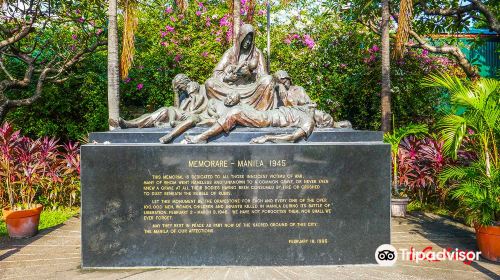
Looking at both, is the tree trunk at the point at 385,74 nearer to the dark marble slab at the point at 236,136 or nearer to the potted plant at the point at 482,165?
the potted plant at the point at 482,165

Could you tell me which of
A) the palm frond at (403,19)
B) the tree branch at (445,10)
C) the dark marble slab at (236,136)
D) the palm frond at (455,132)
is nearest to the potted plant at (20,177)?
the dark marble slab at (236,136)

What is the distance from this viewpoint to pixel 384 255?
446 cm

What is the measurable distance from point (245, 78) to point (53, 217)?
14.4 feet

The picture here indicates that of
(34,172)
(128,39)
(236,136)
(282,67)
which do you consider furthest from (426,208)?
(34,172)

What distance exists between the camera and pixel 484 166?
5016 millimetres

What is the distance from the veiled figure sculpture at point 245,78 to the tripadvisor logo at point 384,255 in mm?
2047

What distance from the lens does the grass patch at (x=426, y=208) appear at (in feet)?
24.2

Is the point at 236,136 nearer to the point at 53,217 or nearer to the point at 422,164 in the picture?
the point at 53,217

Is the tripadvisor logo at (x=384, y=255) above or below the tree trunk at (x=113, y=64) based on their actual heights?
below

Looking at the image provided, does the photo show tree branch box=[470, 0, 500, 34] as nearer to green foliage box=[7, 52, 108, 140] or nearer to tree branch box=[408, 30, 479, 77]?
tree branch box=[408, 30, 479, 77]

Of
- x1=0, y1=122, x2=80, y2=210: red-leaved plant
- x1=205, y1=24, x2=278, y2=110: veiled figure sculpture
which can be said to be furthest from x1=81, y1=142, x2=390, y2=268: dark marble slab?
x1=0, y1=122, x2=80, y2=210: red-leaved plant

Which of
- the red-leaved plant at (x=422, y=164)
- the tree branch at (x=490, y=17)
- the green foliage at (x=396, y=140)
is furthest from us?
the tree branch at (x=490, y=17)

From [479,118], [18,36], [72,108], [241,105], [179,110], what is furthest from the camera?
[72,108]

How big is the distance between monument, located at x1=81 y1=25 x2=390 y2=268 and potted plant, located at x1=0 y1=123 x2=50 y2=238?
6.78ft
